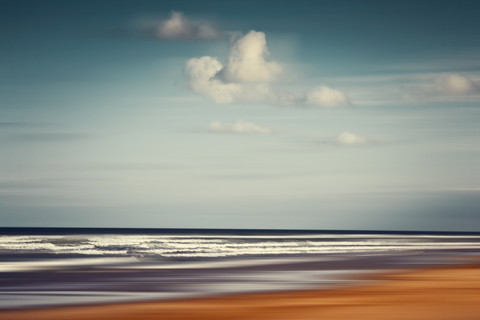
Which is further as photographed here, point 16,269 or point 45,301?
point 16,269

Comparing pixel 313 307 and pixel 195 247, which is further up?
pixel 195 247

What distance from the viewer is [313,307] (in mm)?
16484

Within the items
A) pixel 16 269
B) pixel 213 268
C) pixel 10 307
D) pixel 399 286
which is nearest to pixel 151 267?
pixel 213 268

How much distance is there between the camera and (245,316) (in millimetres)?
15164

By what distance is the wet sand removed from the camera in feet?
49.6

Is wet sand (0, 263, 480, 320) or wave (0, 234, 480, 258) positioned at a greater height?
wave (0, 234, 480, 258)

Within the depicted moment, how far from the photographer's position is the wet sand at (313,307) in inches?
595

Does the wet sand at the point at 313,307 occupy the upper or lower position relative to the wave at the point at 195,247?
lower

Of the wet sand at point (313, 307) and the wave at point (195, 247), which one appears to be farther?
the wave at point (195, 247)

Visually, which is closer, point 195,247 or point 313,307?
point 313,307

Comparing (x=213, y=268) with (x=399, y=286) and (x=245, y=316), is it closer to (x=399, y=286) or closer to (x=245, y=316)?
(x=399, y=286)

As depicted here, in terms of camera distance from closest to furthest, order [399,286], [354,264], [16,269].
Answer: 1. [399,286]
2. [16,269]
3. [354,264]

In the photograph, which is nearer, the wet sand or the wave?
the wet sand

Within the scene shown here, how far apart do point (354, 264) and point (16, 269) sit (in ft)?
48.0
